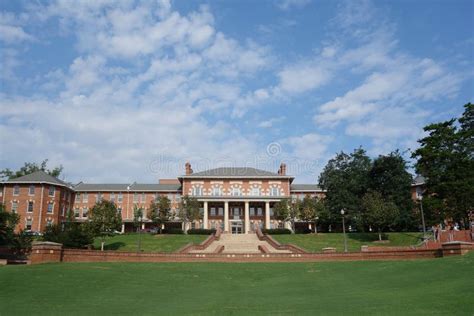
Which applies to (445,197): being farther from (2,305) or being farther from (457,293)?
(2,305)

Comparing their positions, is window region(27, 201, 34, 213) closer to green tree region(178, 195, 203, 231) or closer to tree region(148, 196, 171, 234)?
tree region(148, 196, 171, 234)

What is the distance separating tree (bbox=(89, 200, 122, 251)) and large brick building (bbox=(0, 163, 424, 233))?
59.1ft

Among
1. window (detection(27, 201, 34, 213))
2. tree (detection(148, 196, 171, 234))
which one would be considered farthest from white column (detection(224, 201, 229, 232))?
window (detection(27, 201, 34, 213))

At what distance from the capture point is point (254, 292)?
14.2 meters

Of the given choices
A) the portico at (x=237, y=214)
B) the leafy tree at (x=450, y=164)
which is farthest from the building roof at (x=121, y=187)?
the leafy tree at (x=450, y=164)

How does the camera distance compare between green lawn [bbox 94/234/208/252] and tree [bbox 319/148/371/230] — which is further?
tree [bbox 319/148/371/230]

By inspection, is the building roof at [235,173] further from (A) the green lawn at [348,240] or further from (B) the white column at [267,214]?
(A) the green lawn at [348,240]

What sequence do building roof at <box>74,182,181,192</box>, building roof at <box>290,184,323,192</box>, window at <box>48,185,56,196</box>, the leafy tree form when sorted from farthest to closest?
building roof at <box>74,182,181,192</box>
building roof at <box>290,184,323,192</box>
window at <box>48,185,56,196</box>
the leafy tree

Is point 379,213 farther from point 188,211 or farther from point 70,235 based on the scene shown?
point 70,235

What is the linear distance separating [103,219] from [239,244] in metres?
13.8

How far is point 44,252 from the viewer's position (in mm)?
23094

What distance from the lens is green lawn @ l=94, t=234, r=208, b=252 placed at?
1554 inches

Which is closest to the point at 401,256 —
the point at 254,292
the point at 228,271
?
the point at 228,271

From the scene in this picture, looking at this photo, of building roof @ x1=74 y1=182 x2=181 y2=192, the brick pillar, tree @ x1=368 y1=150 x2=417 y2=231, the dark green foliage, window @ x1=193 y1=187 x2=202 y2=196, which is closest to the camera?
the brick pillar
